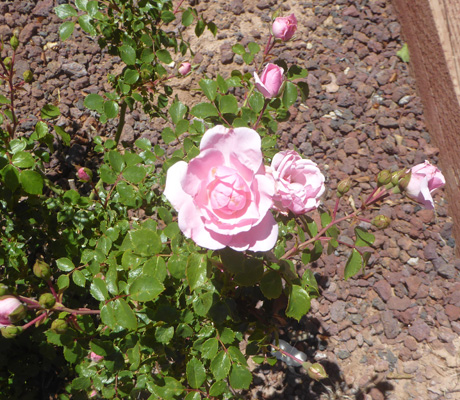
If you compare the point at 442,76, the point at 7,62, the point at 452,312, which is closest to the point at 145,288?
the point at 7,62

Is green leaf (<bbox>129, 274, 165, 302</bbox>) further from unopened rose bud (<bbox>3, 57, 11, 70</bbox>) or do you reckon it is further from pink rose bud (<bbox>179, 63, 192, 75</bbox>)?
pink rose bud (<bbox>179, 63, 192, 75</bbox>)

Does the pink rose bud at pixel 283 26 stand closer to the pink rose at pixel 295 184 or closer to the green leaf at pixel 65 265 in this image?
the pink rose at pixel 295 184

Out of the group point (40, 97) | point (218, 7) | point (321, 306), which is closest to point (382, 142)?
point (321, 306)

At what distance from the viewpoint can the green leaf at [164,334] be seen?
1089 millimetres

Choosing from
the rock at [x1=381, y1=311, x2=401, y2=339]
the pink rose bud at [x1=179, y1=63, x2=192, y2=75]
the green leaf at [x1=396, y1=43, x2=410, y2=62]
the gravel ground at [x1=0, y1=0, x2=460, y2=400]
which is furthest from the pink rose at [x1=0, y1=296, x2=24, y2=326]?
the green leaf at [x1=396, y1=43, x2=410, y2=62]

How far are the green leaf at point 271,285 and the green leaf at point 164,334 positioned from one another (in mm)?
280

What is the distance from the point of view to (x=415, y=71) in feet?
7.94

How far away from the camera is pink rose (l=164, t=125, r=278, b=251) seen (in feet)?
2.44

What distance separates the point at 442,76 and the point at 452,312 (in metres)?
1.18

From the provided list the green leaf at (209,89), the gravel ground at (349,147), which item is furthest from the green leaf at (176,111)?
the gravel ground at (349,147)

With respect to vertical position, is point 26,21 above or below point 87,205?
above

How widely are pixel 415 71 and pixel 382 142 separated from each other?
1.68 feet

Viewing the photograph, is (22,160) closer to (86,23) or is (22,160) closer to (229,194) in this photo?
(86,23)

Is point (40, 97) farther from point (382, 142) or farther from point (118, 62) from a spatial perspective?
point (382, 142)
